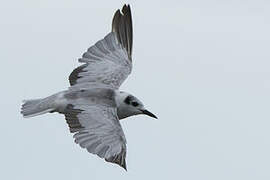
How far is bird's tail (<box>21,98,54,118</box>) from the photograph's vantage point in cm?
1752

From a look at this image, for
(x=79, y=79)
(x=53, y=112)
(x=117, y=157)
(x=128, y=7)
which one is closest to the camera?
(x=117, y=157)

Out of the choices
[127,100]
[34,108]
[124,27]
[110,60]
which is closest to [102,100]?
[127,100]

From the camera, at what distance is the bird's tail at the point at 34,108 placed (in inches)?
690

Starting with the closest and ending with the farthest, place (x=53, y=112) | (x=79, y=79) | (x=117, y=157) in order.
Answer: (x=117, y=157) → (x=53, y=112) → (x=79, y=79)

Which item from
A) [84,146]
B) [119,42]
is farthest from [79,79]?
[84,146]

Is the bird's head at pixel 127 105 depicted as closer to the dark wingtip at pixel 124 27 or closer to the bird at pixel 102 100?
the bird at pixel 102 100

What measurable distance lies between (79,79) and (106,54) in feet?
4.43

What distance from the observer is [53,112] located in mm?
17500

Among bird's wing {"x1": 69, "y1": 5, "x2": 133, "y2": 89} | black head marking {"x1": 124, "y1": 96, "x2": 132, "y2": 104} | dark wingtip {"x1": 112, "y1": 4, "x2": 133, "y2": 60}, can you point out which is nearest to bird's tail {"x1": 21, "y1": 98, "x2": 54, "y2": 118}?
bird's wing {"x1": 69, "y1": 5, "x2": 133, "y2": 89}

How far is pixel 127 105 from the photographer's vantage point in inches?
703

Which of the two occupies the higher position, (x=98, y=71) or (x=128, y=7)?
(x=128, y=7)

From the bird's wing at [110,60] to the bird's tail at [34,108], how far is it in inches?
29.9

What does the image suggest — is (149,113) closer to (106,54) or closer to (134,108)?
(134,108)

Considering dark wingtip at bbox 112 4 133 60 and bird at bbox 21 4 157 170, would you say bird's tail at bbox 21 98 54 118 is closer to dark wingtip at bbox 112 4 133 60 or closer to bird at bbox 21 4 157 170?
bird at bbox 21 4 157 170
